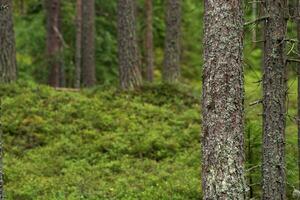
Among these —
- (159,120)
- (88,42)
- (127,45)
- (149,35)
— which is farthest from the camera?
(149,35)

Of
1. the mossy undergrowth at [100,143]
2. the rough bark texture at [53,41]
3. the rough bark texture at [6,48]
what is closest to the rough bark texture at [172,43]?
the mossy undergrowth at [100,143]

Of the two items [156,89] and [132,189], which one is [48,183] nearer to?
[132,189]

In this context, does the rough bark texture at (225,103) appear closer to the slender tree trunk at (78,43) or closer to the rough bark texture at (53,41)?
the slender tree trunk at (78,43)

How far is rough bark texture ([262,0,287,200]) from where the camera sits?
8.56 m

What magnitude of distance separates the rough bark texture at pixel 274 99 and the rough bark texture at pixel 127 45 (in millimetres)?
8616

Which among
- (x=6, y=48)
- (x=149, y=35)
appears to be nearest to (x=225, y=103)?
(x=6, y=48)

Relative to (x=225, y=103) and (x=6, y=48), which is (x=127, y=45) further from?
(x=225, y=103)

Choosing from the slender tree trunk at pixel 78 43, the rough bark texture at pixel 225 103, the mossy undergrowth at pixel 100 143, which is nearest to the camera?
the rough bark texture at pixel 225 103

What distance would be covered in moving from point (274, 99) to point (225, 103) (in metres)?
2.77

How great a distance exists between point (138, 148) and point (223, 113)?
23.8ft

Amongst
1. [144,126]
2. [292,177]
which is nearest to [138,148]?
[144,126]

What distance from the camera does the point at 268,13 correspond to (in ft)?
28.3

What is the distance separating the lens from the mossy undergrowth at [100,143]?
10695 mm

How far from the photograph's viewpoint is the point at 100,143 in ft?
43.2
